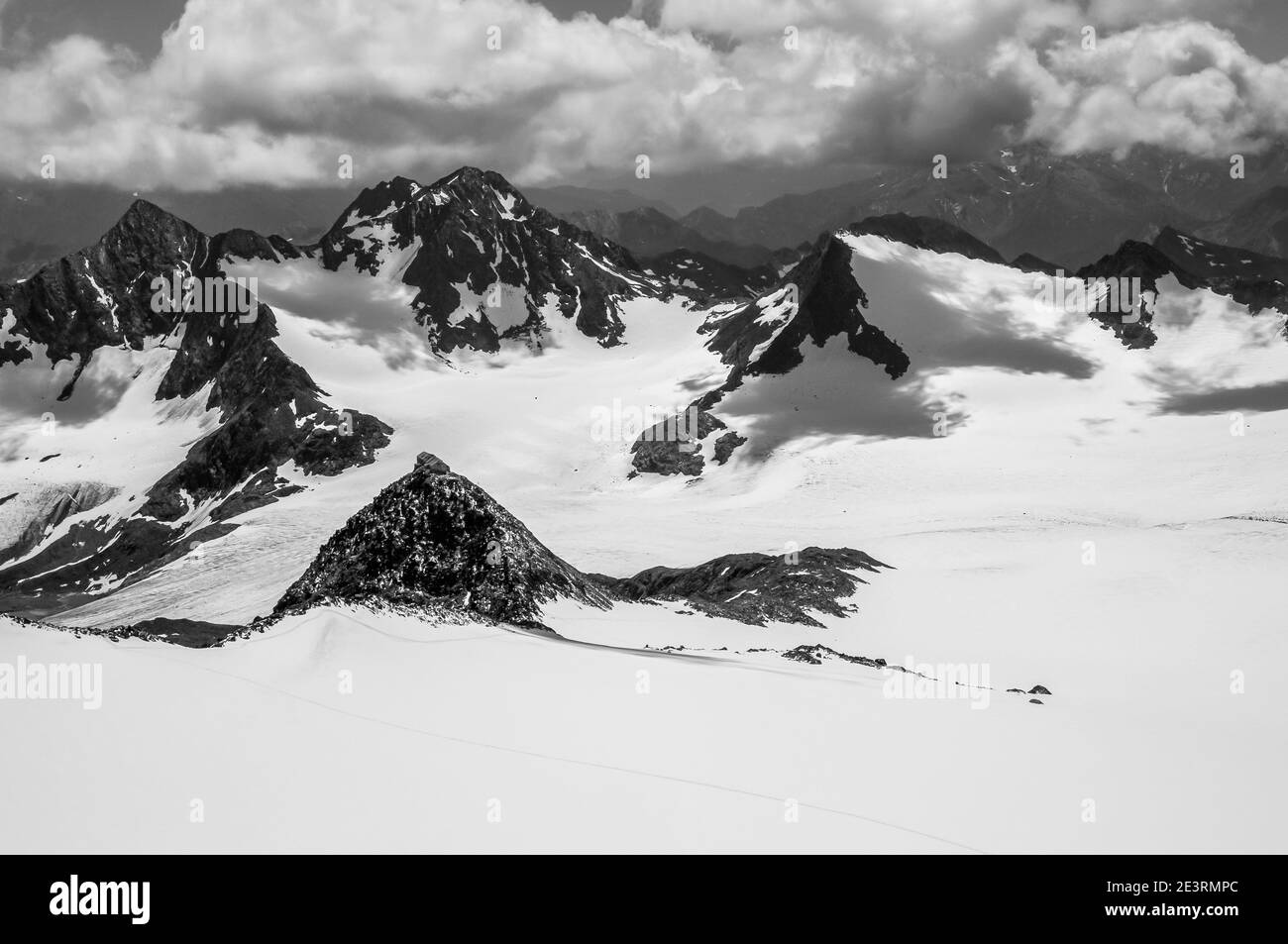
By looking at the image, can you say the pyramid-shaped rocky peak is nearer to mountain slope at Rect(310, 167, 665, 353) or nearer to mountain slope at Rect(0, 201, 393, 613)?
mountain slope at Rect(0, 201, 393, 613)

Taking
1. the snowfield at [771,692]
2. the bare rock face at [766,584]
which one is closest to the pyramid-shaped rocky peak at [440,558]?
the snowfield at [771,692]

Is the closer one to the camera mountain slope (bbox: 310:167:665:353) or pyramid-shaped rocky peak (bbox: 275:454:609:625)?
pyramid-shaped rocky peak (bbox: 275:454:609:625)

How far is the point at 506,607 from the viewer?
21.2m

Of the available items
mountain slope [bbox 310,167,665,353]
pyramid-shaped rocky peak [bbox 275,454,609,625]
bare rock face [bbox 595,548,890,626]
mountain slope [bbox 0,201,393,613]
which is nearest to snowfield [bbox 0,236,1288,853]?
pyramid-shaped rocky peak [bbox 275,454,609,625]

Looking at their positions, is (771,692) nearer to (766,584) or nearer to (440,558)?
(440,558)

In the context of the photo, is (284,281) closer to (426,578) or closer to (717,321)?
(717,321)

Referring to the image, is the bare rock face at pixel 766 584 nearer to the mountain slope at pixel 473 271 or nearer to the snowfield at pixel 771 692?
the snowfield at pixel 771 692

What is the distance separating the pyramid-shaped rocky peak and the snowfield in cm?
132

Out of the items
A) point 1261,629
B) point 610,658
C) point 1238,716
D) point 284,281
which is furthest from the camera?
point 284,281

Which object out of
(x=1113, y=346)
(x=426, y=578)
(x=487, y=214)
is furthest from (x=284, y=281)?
(x=426, y=578)

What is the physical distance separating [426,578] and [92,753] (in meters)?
12.6

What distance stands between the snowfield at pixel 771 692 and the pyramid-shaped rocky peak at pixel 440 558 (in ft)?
4.33

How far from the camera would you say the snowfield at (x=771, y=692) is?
9.83 meters

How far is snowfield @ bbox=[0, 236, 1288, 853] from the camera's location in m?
9.83
